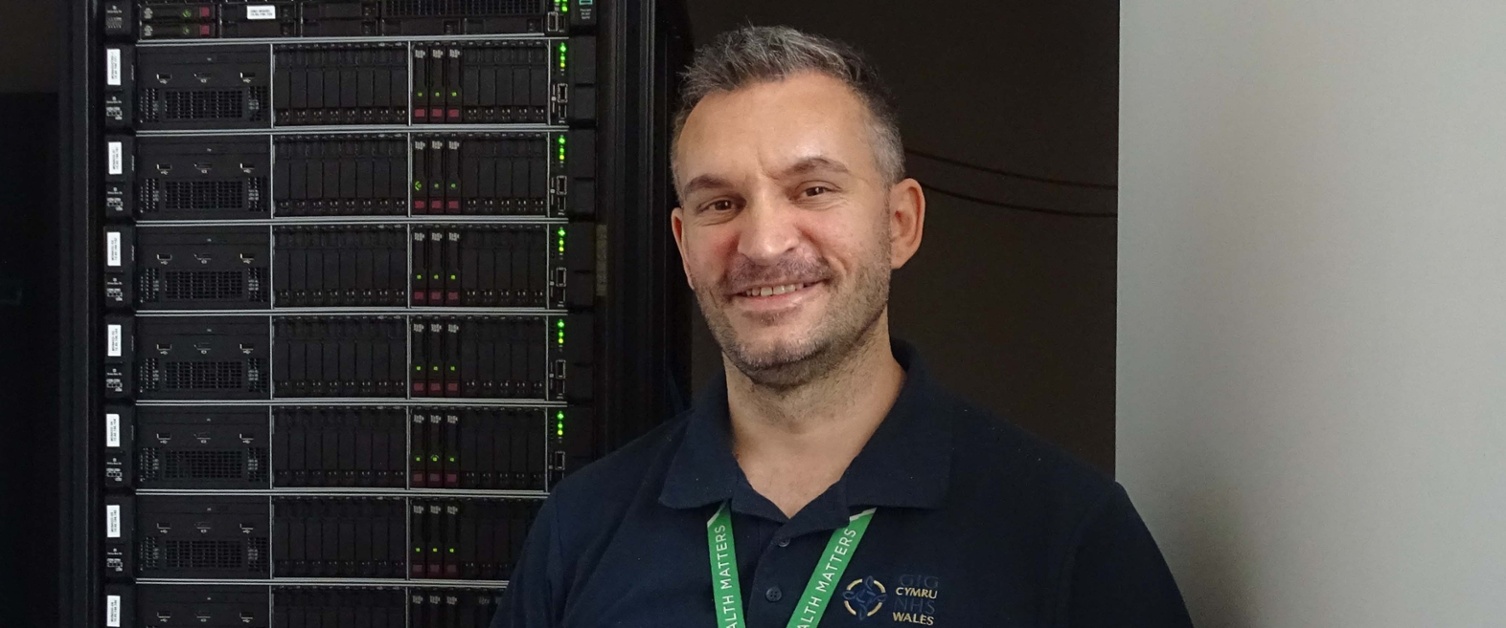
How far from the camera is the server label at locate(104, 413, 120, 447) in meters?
1.84

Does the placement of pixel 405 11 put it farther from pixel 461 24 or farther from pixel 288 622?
pixel 288 622

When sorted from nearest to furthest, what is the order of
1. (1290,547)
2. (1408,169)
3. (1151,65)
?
(1408,169), (1290,547), (1151,65)

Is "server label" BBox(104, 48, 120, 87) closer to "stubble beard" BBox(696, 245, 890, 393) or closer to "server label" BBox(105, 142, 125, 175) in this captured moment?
"server label" BBox(105, 142, 125, 175)

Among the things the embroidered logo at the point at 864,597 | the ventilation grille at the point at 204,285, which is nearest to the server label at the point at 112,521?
the ventilation grille at the point at 204,285

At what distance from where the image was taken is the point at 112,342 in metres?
1.84

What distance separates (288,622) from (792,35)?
4.27ft

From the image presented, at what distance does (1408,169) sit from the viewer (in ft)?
2.42

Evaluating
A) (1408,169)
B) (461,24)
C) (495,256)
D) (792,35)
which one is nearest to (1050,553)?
(1408,169)

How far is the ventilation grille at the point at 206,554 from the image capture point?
1842 millimetres

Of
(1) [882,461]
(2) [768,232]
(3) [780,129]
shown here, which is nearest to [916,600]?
(1) [882,461]

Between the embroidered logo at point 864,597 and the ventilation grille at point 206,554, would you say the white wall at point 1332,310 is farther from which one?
the ventilation grille at point 206,554

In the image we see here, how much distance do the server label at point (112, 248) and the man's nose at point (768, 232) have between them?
49.0 inches

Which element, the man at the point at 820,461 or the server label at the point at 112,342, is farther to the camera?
the server label at the point at 112,342

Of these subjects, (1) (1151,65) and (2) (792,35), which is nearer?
(2) (792,35)
